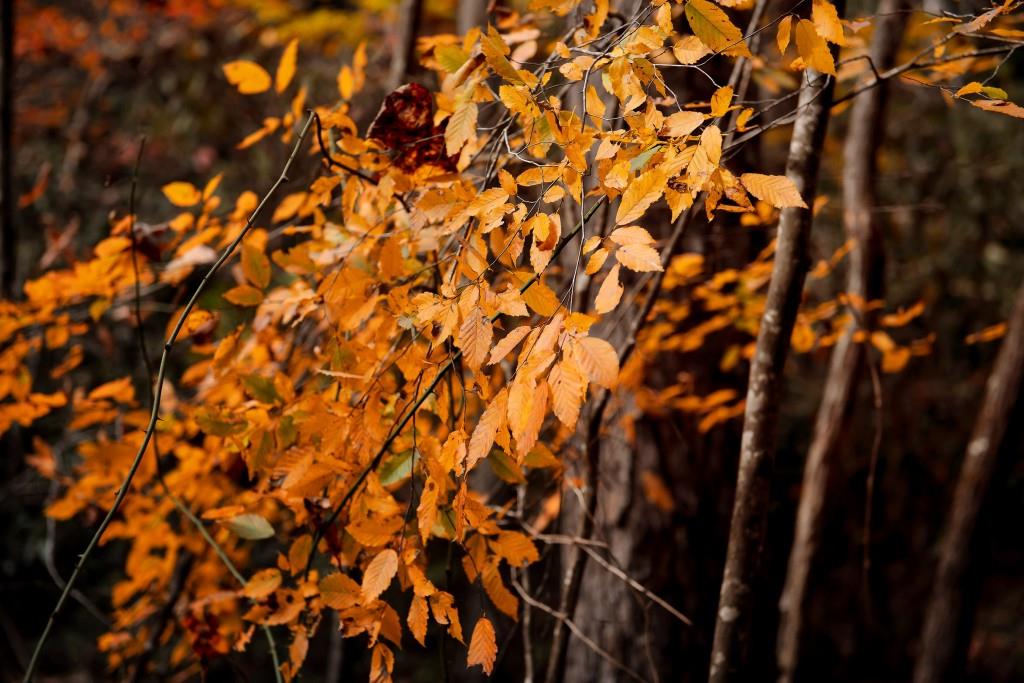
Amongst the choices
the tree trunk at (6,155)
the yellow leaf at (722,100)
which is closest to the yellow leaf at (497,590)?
the yellow leaf at (722,100)

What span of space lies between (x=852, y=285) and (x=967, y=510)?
3.04ft

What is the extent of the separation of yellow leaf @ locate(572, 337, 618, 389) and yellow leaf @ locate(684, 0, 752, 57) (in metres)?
0.41

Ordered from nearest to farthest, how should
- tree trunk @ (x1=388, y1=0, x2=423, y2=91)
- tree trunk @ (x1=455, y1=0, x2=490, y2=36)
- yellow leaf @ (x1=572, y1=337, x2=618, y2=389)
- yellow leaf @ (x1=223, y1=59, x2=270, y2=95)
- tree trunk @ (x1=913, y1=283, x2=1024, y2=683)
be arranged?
yellow leaf @ (x1=572, y1=337, x2=618, y2=389) → yellow leaf @ (x1=223, y1=59, x2=270, y2=95) → tree trunk @ (x1=913, y1=283, x2=1024, y2=683) → tree trunk @ (x1=388, y1=0, x2=423, y2=91) → tree trunk @ (x1=455, y1=0, x2=490, y2=36)

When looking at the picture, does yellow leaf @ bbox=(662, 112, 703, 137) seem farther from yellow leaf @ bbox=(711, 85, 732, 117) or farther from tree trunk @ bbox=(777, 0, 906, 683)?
tree trunk @ bbox=(777, 0, 906, 683)

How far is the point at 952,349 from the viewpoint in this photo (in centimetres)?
579

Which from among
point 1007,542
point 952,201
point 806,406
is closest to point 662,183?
point 806,406

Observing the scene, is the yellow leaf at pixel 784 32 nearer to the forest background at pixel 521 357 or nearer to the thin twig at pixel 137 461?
the forest background at pixel 521 357

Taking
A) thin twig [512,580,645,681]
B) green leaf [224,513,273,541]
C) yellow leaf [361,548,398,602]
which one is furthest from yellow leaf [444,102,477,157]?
thin twig [512,580,645,681]

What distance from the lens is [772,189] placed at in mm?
976

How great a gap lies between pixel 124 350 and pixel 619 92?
17.9ft

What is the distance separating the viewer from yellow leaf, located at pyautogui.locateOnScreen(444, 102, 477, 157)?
1.11 meters

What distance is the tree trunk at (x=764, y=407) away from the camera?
4.54ft

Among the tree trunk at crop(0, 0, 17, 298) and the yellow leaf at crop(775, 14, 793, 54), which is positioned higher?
the yellow leaf at crop(775, 14, 793, 54)

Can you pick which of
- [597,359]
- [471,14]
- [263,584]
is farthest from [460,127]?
[471,14]
